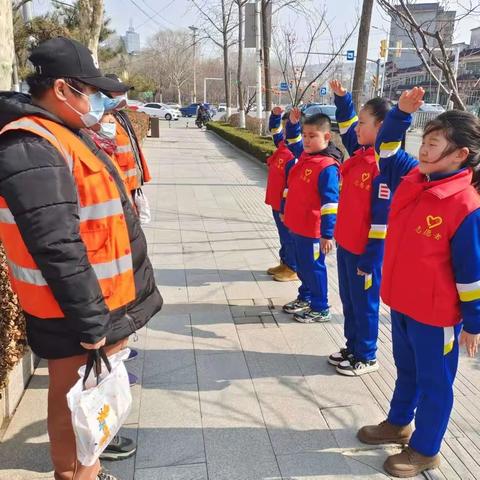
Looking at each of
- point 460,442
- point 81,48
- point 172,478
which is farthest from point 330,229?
point 81,48

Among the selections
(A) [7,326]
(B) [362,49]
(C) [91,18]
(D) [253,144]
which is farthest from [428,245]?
(D) [253,144]

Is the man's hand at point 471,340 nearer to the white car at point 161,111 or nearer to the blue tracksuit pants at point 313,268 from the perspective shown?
the blue tracksuit pants at point 313,268

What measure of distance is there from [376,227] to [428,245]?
80 centimetres

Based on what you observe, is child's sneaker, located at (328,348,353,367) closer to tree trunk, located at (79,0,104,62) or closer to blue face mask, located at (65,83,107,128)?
blue face mask, located at (65,83,107,128)

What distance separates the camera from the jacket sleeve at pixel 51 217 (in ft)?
5.11

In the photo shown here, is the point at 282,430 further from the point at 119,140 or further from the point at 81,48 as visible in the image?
the point at 119,140

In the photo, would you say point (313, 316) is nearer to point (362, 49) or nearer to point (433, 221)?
point (433, 221)

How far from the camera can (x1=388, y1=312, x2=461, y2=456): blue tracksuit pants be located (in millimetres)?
2121

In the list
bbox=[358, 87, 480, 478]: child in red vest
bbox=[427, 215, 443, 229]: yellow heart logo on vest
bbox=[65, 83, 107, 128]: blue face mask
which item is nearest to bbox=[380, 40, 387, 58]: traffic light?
bbox=[358, 87, 480, 478]: child in red vest

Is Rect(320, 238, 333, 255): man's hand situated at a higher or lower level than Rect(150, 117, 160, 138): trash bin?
higher

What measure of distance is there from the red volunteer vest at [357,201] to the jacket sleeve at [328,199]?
48 cm

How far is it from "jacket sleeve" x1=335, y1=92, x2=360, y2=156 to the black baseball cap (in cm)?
199

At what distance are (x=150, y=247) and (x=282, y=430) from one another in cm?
372

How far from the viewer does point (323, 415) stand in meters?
2.75
